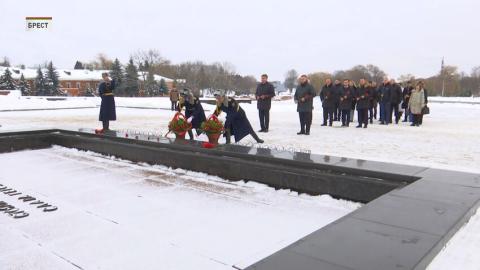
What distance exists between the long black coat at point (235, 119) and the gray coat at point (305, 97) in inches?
112

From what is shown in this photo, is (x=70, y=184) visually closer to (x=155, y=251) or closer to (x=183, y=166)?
(x=183, y=166)

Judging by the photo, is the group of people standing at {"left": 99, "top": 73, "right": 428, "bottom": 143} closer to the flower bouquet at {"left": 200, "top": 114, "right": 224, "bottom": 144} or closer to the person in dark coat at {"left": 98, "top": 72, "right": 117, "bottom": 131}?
the person in dark coat at {"left": 98, "top": 72, "right": 117, "bottom": 131}

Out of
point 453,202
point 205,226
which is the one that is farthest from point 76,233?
point 453,202

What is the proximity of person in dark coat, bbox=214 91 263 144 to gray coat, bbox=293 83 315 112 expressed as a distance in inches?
112

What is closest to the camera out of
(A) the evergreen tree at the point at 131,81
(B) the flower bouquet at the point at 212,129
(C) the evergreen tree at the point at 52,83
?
(B) the flower bouquet at the point at 212,129

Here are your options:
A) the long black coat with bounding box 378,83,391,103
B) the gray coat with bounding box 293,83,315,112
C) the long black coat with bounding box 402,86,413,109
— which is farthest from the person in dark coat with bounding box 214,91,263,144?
the long black coat with bounding box 402,86,413,109

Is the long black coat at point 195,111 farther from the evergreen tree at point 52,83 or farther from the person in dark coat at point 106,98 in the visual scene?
the evergreen tree at point 52,83

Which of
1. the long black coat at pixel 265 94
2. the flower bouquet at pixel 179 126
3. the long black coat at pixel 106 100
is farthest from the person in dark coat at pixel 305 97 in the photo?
the long black coat at pixel 106 100

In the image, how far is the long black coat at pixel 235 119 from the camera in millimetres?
8938

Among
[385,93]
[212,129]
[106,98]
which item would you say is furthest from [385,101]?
[106,98]

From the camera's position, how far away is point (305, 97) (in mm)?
11375

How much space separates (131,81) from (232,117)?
59.3 metres

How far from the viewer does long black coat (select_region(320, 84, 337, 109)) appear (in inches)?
557

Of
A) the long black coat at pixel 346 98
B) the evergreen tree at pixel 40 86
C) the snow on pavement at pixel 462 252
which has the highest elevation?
the evergreen tree at pixel 40 86
